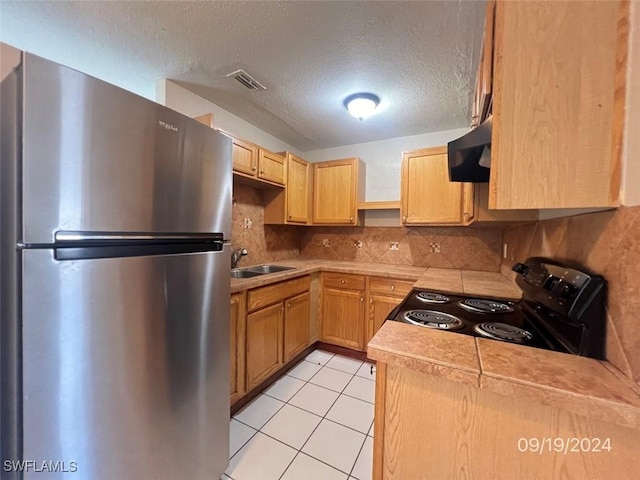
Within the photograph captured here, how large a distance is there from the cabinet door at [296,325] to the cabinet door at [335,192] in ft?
3.14

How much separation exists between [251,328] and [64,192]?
1.33 metres

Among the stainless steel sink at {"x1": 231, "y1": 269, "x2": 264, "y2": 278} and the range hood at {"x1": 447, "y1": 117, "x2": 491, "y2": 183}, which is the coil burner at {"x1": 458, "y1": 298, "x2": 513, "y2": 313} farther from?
the stainless steel sink at {"x1": 231, "y1": 269, "x2": 264, "y2": 278}

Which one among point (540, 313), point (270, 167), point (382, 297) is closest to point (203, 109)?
point (270, 167)

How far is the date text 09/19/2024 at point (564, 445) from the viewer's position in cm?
53

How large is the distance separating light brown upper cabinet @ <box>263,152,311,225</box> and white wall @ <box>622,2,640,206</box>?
2253 mm

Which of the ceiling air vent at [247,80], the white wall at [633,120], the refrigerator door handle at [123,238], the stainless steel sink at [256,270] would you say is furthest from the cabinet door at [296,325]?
the white wall at [633,120]

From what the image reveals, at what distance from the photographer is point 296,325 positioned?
2229 millimetres

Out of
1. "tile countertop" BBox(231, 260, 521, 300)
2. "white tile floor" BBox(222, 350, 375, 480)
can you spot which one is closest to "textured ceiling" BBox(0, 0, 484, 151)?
"tile countertop" BBox(231, 260, 521, 300)

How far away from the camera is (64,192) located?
26.7 inches

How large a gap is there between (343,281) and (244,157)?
146 cm

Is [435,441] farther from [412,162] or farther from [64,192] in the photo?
[412,162]

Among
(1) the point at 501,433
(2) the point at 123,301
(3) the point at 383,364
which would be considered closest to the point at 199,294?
(2) the point at 123,301

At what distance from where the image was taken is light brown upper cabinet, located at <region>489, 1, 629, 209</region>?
24.6 inches

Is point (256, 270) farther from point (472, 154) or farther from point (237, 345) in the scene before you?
point (472, 154)
